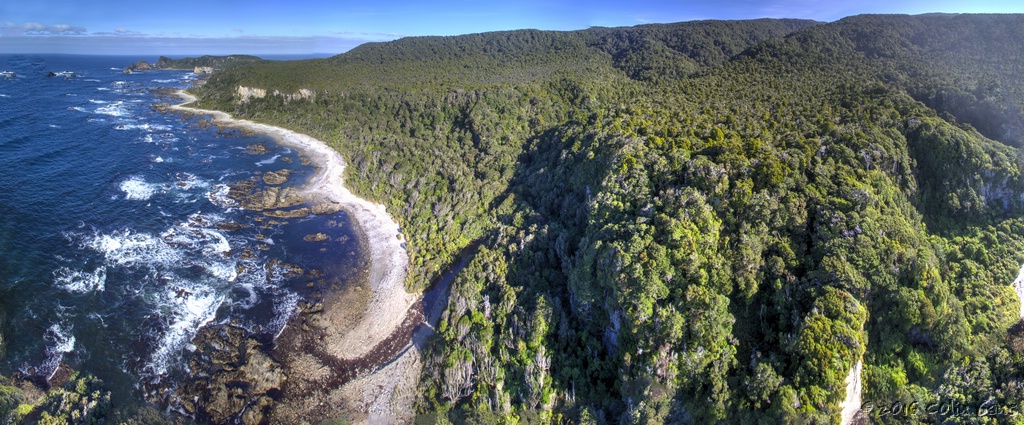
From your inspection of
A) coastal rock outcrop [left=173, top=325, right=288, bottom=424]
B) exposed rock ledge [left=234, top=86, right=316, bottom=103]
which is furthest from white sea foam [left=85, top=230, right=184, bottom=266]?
exposed rock ledge [left=234, top=86, right=316, bottom=103]

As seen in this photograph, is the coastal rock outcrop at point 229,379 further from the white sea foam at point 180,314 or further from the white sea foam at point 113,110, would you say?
the white sea foam at point 113,110

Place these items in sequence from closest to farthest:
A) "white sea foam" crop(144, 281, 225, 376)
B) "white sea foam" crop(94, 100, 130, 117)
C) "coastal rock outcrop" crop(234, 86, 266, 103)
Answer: "white sea foam" crop(144, 281, 225, 376), "white sea foam" crop(94, 100, 130, 117), "coastal rock outcrop" crop(234, 86, 266, 103)

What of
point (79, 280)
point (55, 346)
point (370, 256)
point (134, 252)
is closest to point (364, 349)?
point (370, 256)

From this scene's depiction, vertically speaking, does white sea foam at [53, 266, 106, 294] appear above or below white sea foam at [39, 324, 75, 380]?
above

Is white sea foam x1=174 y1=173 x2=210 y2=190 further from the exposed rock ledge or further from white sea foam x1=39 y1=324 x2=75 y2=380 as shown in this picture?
the exposed rock ledge

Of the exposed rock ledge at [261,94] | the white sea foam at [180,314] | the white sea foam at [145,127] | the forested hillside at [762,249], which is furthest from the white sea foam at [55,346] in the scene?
the exposed rock ledge at [261,94]

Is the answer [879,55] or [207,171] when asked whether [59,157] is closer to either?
[207,171]

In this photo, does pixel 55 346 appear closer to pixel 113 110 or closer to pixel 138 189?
pixel 138 189
